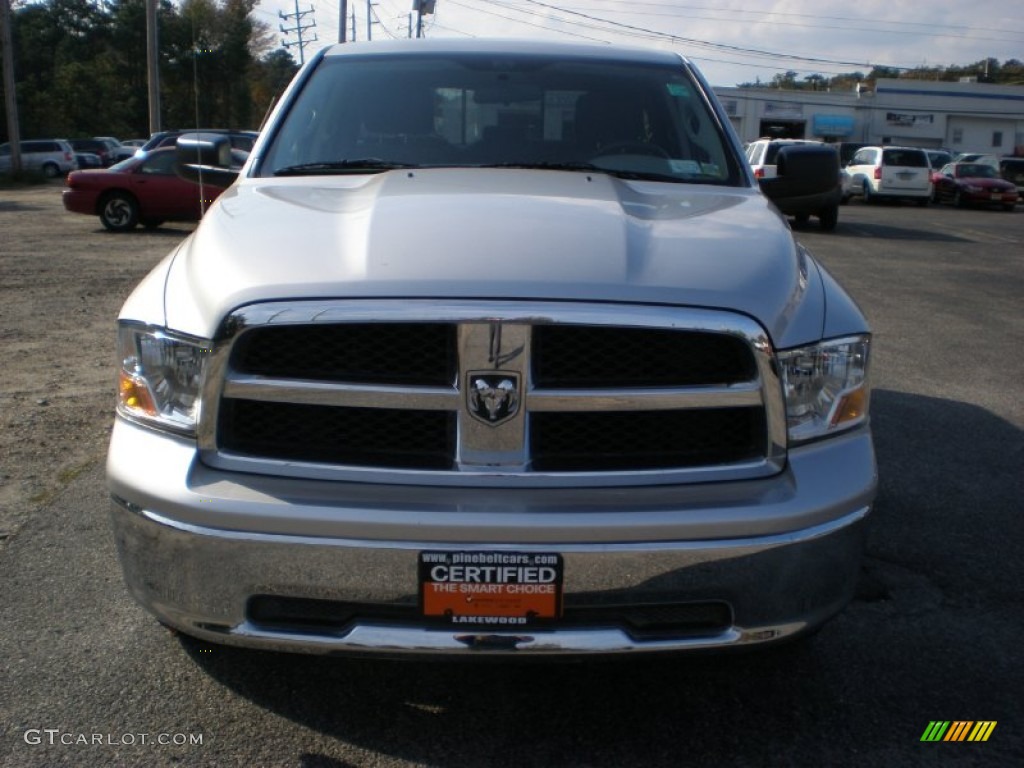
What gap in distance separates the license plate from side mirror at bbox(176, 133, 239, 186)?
239 cm

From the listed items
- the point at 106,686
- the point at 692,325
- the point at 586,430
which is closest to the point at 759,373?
the point at 692,325

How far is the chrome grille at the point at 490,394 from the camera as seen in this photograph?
2.44m

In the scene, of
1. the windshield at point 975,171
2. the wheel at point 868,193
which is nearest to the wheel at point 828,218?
the wheel at point 868,193

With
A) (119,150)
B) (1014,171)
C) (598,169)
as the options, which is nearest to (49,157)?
(119,150)

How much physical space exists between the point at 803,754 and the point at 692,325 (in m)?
1.14

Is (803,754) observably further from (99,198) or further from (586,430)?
(99,198)

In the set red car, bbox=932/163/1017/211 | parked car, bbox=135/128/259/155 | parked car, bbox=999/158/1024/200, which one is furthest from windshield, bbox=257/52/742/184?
parked car, bbox=999/158/1024/200

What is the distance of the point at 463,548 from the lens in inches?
93.5

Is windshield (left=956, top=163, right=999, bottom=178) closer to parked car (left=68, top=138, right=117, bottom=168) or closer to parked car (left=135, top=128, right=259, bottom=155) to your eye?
parked car (left=135, top=128, right=259, bottom=155)

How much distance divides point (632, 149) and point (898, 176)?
1144 inches

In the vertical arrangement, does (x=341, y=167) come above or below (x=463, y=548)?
above

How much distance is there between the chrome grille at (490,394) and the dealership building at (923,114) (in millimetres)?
72416

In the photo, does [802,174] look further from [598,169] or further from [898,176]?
[898,176]

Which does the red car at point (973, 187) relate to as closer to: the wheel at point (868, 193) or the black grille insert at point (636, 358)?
the wheel at point (868, 193)
